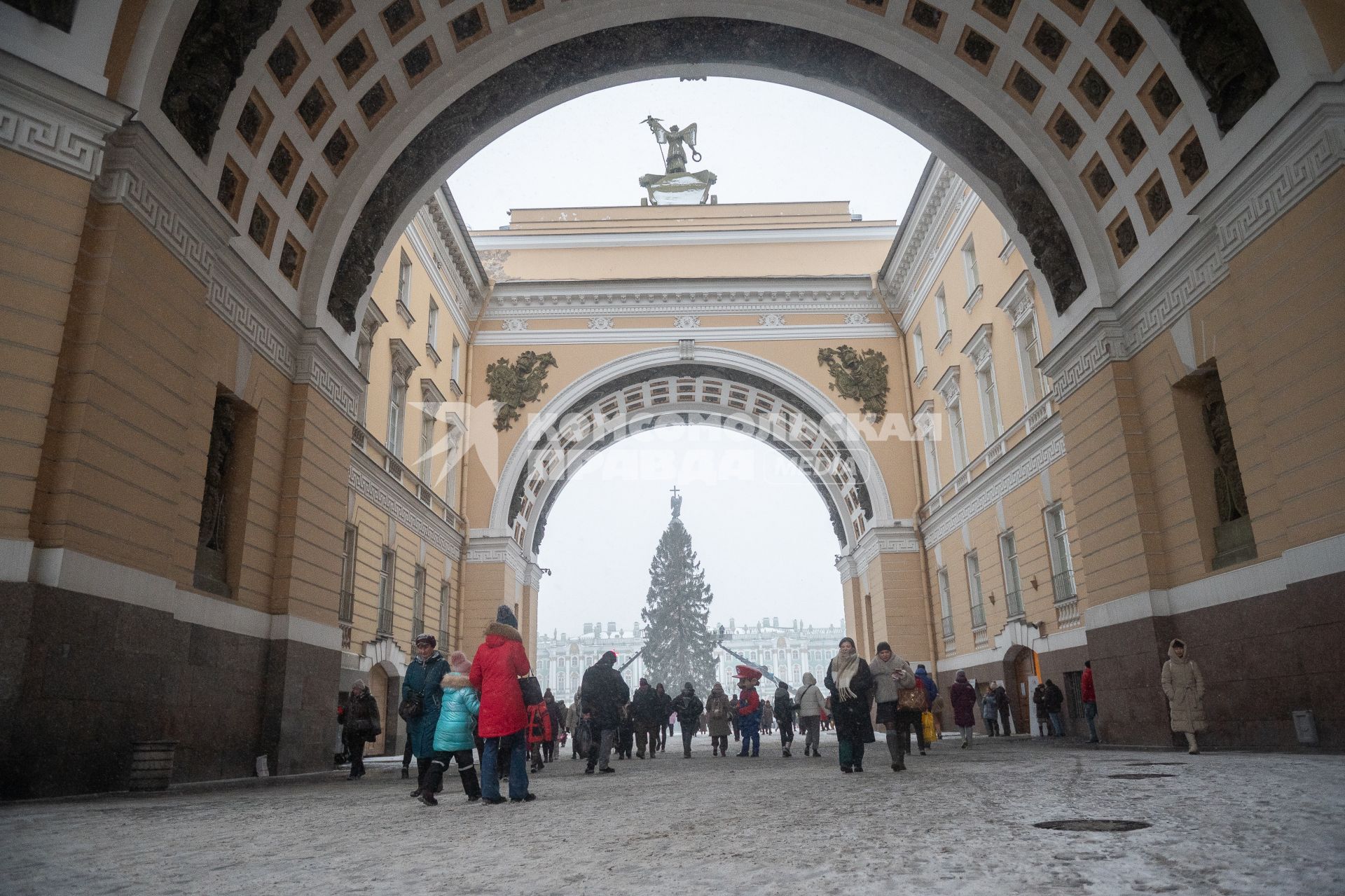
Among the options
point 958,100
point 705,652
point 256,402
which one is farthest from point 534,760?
point 705,652

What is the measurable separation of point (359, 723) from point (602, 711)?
3.16 metres

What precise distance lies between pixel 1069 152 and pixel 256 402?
41.3 ft

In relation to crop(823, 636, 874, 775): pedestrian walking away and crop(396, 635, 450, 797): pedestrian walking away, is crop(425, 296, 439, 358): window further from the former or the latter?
crop(823, 636, 874, 775): pedestrian walking away

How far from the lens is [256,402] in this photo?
38.7 ft

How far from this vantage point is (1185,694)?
1020 cm

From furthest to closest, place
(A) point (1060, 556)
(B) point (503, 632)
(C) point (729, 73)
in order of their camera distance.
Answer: (A) point (1060, 556), (C) point (729, 73), (B) point (503, 632)

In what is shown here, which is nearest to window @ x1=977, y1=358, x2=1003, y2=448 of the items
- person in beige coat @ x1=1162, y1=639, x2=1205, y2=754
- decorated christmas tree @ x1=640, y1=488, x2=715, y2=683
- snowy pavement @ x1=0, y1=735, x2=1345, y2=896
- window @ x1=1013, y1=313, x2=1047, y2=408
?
window @ x1=1013, y1=313, x2=1047, y2=408

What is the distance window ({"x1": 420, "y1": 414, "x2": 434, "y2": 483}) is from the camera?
82.5ft

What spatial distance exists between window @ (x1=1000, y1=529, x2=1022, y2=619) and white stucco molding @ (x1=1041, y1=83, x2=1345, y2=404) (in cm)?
794

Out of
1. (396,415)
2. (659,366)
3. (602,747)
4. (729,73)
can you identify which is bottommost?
(602,747)

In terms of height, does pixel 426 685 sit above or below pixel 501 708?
above

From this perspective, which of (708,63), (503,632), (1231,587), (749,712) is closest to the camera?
(503,632)

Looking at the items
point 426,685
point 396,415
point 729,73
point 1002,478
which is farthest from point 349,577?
point 1002,478

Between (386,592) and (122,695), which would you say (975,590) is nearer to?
(386,592)
